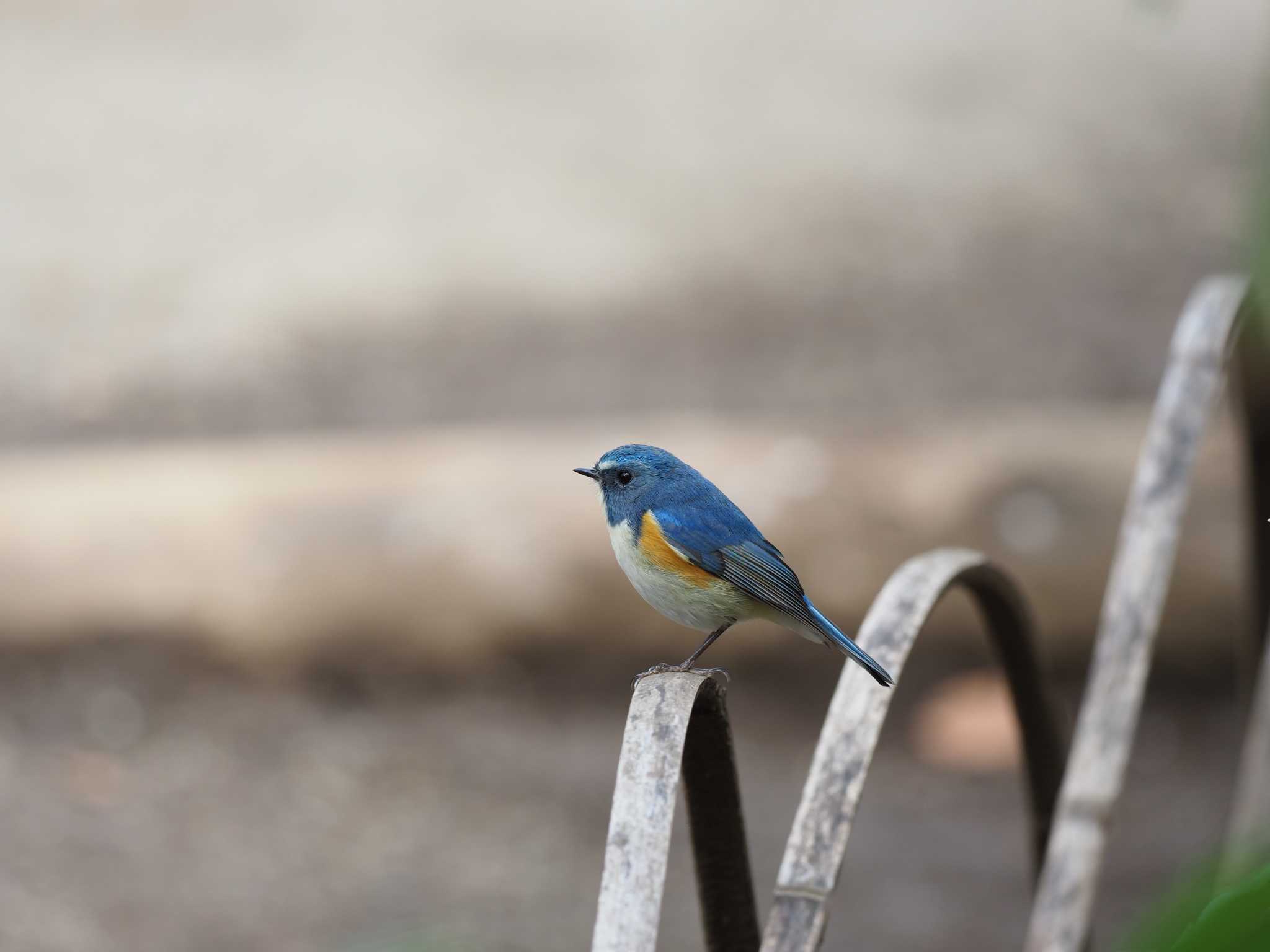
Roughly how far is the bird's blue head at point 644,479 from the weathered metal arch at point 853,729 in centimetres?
28

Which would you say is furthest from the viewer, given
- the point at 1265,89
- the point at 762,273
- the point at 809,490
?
the point at 762,273

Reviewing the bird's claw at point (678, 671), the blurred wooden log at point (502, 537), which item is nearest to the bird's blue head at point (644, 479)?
the bird's claw at point (678, 671)

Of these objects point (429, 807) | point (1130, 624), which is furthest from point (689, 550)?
point (429, 807)

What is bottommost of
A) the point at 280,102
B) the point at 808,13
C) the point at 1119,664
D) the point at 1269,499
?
the point at 1119,664

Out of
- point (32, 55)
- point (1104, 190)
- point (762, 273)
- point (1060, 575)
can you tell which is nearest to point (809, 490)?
point (1060, 575)

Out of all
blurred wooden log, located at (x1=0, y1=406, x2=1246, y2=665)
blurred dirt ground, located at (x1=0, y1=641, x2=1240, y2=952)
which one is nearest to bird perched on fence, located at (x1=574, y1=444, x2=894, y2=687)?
blurred dirt ground, located at (x1=0, y1=641, x2=1240, y2=952)

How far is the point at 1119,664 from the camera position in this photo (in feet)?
7.23

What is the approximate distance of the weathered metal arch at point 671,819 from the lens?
1167 mm

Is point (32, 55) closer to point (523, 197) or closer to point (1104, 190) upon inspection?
point (523, 197)

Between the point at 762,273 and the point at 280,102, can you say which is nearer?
the point at 762,273

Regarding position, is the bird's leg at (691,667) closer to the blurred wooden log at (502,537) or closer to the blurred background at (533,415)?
the blurred background at (533,415)

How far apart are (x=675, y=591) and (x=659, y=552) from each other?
0.05 meters

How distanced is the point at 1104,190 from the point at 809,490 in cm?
352

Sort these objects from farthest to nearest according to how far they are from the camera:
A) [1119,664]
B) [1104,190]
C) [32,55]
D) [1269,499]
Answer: [32,55]
[1104,190]
[1269,499]
[1119,664]
